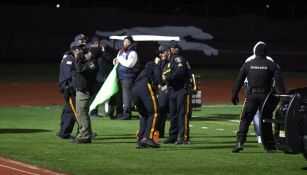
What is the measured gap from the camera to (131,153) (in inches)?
655

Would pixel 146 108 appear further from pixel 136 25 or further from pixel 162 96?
pixel 136 25

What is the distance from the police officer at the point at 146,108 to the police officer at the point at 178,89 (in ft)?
2.14

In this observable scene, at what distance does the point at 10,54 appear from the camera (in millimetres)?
46406

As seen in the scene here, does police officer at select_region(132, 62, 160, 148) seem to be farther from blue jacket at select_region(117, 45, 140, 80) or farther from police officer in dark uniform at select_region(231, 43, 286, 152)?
blue jacket at select_region(117, 45, 140, 80)

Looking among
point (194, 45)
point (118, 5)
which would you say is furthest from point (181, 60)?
point (118, 5)

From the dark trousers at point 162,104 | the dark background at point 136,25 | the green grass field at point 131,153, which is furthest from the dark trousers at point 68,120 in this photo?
the dark background at point 136,25

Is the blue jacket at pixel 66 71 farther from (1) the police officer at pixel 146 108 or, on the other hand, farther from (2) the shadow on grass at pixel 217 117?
(2) the shadow on grass at pixel 217 117

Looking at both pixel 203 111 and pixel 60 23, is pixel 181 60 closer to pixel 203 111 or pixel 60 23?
pixel 203 111

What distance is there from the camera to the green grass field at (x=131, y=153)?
14.7 meters

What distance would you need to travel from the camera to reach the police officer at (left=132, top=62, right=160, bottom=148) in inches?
680

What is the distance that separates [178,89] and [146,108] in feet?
3.37

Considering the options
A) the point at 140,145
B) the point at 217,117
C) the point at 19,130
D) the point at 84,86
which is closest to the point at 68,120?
the point at 84,86

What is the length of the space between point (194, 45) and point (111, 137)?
87.9 ft

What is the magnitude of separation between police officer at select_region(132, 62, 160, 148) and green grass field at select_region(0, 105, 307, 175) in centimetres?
25
